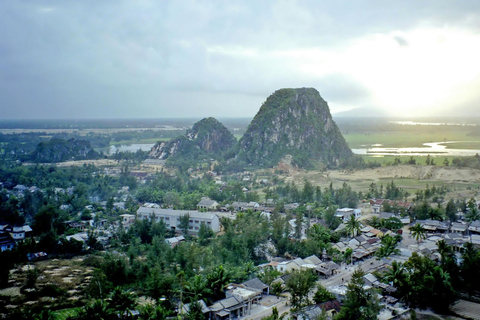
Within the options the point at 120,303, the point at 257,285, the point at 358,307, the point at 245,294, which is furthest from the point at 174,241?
the point at 358,307

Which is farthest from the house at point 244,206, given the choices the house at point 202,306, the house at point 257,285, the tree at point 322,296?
the house at point 202,306

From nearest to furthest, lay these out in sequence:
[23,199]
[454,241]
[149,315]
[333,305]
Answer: [149,315], [333,305], [454,241], [23,199]

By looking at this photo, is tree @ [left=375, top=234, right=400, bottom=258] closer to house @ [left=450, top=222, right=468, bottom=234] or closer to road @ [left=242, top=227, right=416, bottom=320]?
road @ [left=242, top=227, right=416, bottom=320]

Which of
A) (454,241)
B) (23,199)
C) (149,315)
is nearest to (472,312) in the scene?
(454,241)

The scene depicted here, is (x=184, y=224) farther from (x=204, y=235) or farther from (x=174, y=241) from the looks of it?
(x=204, y=235)

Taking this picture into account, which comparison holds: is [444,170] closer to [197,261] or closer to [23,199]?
[197,261]

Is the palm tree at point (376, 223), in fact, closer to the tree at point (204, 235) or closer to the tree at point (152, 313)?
the tree at point (204, 235)
